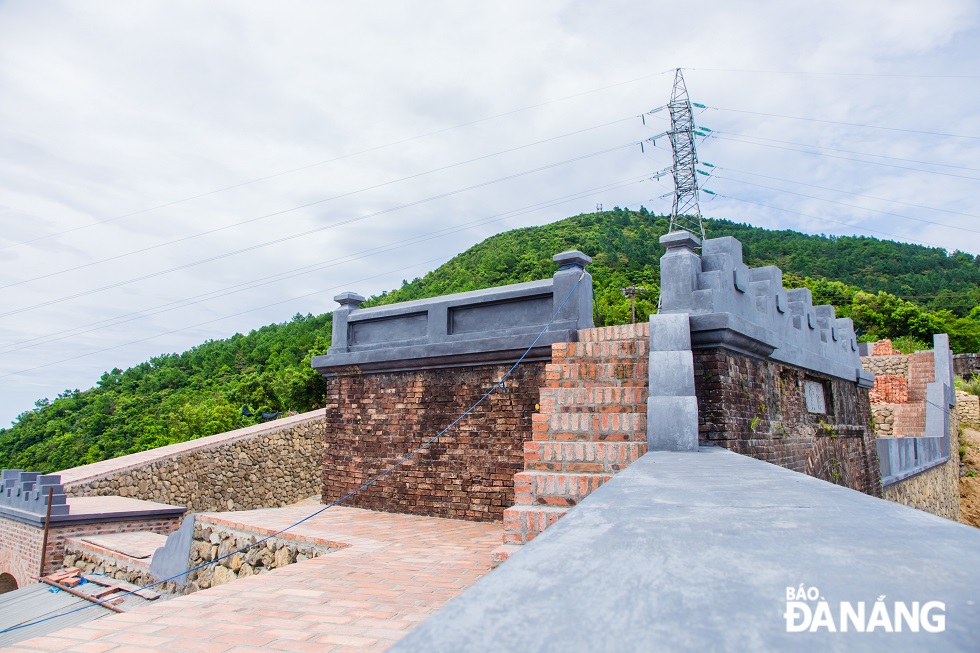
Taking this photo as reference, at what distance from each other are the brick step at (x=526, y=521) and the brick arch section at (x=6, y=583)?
13292 mm

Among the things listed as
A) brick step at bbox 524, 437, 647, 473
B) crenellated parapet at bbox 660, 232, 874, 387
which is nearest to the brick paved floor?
brick step at bbox 524, 437, 647, 473

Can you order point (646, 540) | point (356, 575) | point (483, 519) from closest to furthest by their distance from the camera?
point (646, 540) → point (356, 575) → point (483, 519)

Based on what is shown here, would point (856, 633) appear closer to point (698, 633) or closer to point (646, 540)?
point (698, 633)

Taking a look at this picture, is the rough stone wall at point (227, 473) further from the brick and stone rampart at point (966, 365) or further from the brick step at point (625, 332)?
the brick and stone rampart at point (966, 365)

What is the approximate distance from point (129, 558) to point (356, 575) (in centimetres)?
671

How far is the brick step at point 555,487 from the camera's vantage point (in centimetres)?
425

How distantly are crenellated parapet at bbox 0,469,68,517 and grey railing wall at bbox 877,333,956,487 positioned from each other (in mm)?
14739

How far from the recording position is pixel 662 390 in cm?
482

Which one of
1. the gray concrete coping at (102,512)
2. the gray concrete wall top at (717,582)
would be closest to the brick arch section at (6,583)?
the gray concrete coping at (102,512)

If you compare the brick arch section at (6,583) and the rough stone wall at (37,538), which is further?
the brick arch section at (6,583)

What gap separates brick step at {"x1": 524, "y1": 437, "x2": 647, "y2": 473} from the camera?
4.54 m

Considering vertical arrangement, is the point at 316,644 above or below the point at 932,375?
below

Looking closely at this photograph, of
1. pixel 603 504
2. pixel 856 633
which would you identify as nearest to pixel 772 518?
pixel 603 504

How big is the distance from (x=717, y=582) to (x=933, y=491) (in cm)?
1653
